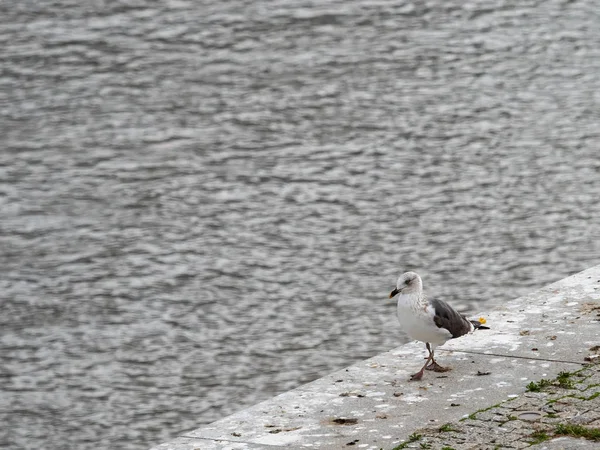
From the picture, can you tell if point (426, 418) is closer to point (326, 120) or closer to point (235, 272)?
point (235, 272)

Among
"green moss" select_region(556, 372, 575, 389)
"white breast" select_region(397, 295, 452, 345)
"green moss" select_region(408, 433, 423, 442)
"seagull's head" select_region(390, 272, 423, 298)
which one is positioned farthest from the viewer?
"seagull's head" select_region(390, 272, 423, 298)

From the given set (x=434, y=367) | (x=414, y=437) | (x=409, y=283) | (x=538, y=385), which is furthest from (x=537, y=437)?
(x=409, y=283)

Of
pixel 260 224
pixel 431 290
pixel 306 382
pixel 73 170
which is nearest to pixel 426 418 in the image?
pixel 306 382

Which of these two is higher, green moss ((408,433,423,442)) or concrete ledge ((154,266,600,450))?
green moss ((408,433,423,442))

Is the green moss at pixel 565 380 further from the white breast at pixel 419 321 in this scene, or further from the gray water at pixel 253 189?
the gray water at pixel 253 189

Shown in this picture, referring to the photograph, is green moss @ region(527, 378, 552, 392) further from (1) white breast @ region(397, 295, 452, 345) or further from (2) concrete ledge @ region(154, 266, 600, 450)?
(1) white breast @ region(397, 295, 452, 345)

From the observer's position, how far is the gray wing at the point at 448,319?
24.6 ft

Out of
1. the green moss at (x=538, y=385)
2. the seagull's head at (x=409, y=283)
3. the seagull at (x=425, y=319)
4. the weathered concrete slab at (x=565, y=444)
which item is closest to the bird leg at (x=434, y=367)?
the seagull at (x=425, y=319)

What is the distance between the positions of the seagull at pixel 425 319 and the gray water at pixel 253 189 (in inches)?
52.0

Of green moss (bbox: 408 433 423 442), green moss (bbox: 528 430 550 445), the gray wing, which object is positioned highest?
the gray wing

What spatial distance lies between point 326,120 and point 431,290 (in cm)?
517

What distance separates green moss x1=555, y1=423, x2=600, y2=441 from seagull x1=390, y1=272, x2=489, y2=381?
1152mm

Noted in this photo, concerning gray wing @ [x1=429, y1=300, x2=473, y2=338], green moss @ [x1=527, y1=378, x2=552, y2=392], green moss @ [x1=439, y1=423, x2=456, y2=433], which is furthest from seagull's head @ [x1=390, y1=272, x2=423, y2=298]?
green moss @ [x1=439, y1=423, x2=456, y2=433]

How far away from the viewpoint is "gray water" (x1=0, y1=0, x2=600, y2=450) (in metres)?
9.07
